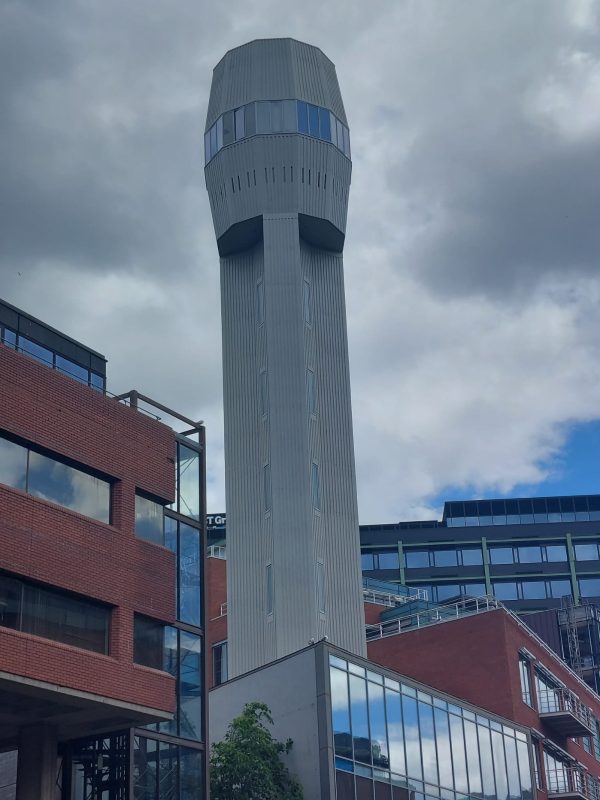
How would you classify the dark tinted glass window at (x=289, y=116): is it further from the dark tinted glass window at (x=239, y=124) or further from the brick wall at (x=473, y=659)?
the brick wall at (x=473, y=659)

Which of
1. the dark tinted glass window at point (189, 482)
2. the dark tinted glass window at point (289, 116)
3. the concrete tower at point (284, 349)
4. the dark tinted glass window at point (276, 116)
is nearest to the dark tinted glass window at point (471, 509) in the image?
the concrete tower at point (284, 349)

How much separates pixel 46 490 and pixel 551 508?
10609 cm

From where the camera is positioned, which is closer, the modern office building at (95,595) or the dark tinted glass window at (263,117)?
the modern office building at (95,595)

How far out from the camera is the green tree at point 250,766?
138 ft

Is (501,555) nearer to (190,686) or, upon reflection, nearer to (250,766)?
(250,766)

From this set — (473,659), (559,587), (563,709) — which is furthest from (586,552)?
(473,659)

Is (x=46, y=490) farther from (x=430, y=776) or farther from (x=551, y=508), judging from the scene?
(x=551, y=508)

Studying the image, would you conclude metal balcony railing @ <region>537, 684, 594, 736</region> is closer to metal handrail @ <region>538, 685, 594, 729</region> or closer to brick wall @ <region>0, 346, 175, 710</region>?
metal handrail @ <region>538, 685, 594, 729</region>

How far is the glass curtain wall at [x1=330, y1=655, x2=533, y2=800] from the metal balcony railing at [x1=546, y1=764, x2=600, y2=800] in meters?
Answer: 5.54

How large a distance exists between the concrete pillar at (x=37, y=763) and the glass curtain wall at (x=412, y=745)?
1104 centimetres

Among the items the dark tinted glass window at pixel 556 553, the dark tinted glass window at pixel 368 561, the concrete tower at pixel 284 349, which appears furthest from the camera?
the dark tinted glass window at pixel 556 553

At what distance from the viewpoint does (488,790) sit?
2032 inches

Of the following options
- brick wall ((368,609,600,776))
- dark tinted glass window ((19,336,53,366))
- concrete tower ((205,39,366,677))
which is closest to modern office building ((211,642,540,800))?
brick wall ((368,609,600,776))

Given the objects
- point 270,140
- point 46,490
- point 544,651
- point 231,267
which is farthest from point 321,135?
point 46,490
